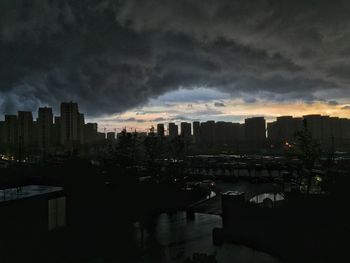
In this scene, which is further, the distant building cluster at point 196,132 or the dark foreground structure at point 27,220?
the distant building cluster at point 196,132

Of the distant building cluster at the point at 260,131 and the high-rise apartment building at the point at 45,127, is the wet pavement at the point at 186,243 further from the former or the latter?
the distant building cluster at the point at 260,131

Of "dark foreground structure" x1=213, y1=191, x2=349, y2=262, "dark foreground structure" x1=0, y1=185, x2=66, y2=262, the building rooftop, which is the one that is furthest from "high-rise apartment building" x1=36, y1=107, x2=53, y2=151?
"dark foreground structure" x1=213, y1=191, x2=349, y2=262

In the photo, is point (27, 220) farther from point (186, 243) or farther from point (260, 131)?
point (260, 131)

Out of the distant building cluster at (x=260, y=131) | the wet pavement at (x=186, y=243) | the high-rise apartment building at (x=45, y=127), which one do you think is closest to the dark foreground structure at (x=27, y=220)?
the wet pavement at (x=186, y=243)

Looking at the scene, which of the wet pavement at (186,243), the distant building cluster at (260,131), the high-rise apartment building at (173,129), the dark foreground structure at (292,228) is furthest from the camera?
the high-rise apartment building at (173,129)

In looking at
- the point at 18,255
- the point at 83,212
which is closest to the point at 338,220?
the point at 83,212

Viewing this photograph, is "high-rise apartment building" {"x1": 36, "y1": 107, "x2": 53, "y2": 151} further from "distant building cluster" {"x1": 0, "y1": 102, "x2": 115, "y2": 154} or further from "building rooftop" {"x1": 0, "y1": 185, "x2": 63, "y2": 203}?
"building rooftop" {"x1": 0, "y1": 185, "x2": 63, "y2": 203}

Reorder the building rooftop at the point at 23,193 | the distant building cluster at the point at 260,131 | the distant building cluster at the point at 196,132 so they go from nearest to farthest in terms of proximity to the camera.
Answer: the building rooftop at the point at 23,193
the distant building cluster at the point at 196,132
the distant building cluster at the point at 260,131

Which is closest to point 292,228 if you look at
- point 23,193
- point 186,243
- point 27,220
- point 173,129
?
point 186,243

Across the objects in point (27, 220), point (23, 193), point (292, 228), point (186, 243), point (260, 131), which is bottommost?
point (186, 243)

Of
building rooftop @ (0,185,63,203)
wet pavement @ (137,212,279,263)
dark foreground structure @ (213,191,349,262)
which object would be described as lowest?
wet pavement @ (137,212,279,263)

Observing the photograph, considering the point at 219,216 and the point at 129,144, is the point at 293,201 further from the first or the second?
the point at 129,144
